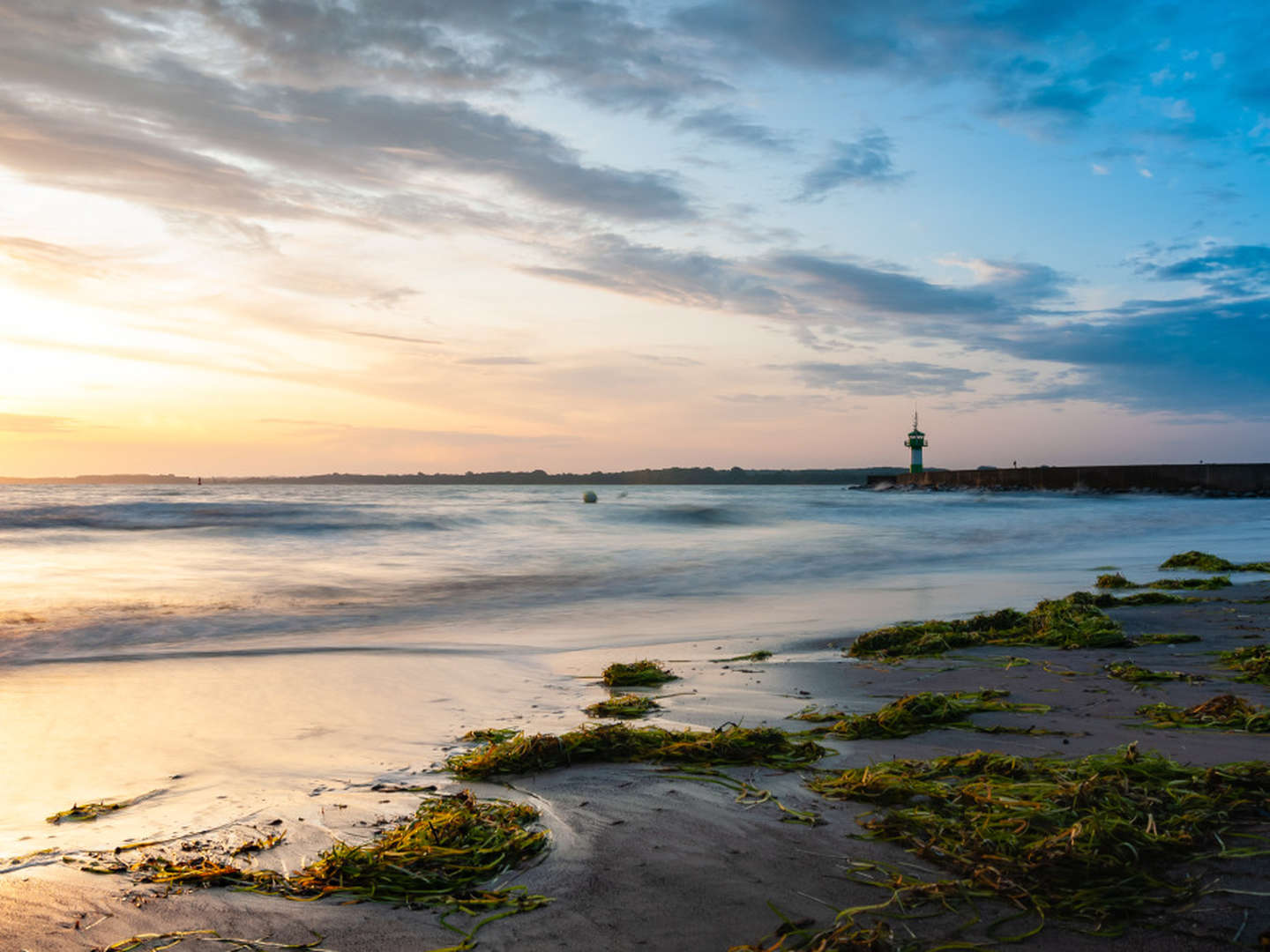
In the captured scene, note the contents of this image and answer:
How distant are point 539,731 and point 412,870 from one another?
6.48ft

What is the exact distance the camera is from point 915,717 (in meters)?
4.09

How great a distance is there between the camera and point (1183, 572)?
11.8 meters

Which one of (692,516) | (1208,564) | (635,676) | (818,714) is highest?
(1208,564)

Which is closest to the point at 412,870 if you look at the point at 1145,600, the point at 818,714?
the point at 818,714

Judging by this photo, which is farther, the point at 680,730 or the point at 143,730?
the point at 143,730

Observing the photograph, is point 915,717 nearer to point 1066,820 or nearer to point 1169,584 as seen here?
point 1066,820

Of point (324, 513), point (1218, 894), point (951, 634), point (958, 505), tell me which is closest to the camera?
Result: point (1218, 894)

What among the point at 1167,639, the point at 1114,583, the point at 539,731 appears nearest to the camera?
the point at 539,731

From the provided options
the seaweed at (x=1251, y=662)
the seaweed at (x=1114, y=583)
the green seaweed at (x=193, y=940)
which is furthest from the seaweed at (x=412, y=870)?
the seaweed at (x=1114, y=583)

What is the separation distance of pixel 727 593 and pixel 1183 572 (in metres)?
6.61

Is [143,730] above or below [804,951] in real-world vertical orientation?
below

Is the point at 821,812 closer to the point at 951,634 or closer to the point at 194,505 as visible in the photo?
the point at 951,634

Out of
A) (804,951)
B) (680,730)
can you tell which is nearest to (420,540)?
(680,730)

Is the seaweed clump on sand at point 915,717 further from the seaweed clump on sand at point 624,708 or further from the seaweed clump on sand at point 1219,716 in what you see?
the seaweed clump on sand at point 624,708
